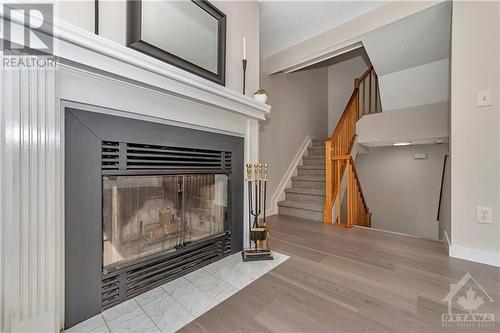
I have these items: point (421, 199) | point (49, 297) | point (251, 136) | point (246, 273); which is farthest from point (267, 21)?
point (421, 199)

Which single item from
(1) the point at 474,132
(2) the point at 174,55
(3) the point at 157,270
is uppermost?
(2) the point at 174,55

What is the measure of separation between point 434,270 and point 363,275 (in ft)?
1.97

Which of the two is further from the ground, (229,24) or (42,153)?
(229,24)

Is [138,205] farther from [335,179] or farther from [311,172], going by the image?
[311,172]

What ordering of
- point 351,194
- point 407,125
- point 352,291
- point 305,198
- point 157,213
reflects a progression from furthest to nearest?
point 305,198
point 407,125
point 351,194
point 157,213
point 352,291

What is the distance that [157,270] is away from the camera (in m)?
1.50

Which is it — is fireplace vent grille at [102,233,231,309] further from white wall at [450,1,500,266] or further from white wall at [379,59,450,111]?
white wall at [379,59,450,111]

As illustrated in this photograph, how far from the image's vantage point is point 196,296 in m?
1.38

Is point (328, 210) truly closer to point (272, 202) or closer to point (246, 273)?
point (272, 202)

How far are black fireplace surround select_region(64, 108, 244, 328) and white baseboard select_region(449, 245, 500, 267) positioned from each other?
1.95 meters

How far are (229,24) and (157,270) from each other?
2093mm

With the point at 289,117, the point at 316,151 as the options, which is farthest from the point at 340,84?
the point at 289,117

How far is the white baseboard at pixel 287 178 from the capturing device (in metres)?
3.77

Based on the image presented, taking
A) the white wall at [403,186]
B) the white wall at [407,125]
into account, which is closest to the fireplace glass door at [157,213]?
the white wall at [407,125]
